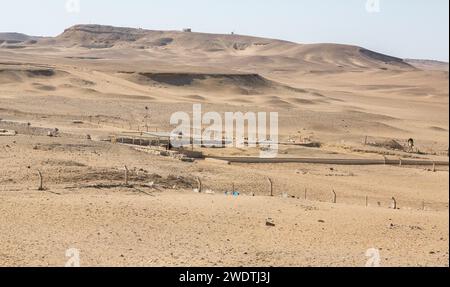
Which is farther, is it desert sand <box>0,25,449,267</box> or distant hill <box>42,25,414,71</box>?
distant hill <box>42,25,414,71</box>

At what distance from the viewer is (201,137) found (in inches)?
1321

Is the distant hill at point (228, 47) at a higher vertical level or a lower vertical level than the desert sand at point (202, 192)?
higher

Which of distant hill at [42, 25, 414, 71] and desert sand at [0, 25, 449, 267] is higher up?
distant hill at [42, 25, 414, 71]

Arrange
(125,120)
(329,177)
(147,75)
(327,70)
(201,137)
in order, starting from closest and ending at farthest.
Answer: (329,177) → (201,137) → (125,120) → (147,75) → (327,70)

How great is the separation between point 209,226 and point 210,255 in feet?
7.27

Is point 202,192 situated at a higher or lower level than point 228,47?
lower

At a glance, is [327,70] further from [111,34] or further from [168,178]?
[168,178]

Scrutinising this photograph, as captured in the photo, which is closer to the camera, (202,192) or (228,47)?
(202,192)

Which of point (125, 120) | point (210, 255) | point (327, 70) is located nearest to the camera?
point (210, 255)

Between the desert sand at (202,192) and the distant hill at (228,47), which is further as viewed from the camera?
the distant hill at (228,47)
